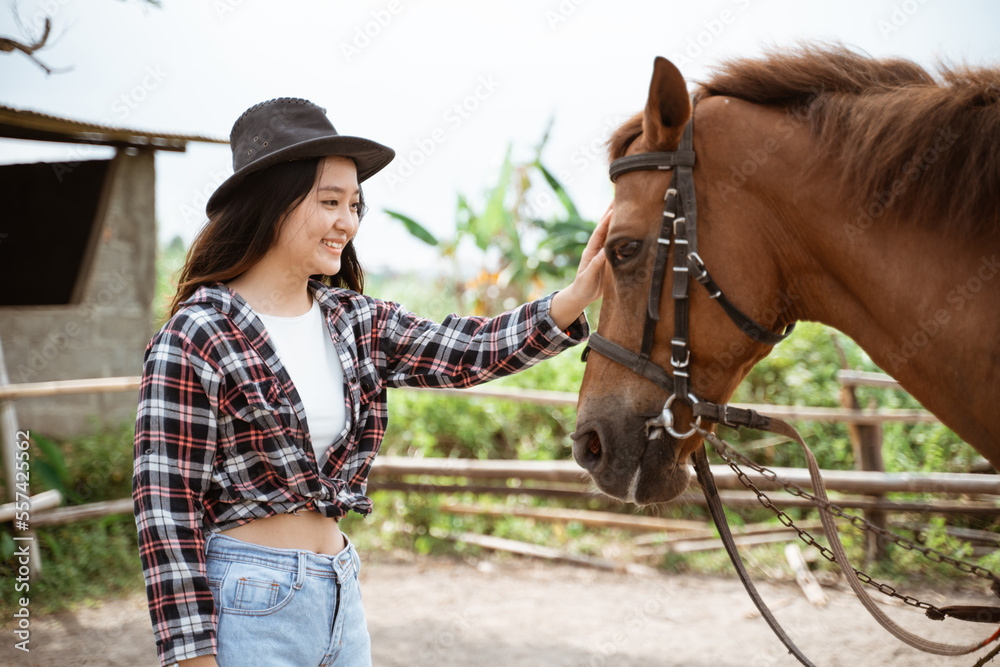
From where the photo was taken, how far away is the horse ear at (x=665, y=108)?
4.86ft

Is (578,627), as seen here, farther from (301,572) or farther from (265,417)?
(265,417)

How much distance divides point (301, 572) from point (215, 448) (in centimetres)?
32

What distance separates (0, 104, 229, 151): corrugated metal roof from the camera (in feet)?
14.5

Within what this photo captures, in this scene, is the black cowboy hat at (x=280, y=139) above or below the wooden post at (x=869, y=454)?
above

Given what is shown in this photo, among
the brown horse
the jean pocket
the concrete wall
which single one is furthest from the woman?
the concrete wall

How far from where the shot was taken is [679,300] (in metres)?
1.59

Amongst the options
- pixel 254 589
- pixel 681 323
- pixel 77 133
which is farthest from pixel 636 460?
pixel 77 133

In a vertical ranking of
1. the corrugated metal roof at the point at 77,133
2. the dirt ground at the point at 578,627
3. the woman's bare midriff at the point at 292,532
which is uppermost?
the corrugated metal roof at the point at 77,133

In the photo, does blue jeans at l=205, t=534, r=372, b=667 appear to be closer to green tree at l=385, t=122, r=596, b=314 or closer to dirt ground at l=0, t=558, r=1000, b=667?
dirt ground at l=0, t=558, r=1000, b=667

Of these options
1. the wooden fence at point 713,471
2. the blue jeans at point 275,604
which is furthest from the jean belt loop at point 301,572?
the wooden fence at point 713,471

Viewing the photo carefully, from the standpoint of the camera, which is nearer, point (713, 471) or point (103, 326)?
point (713, 471)

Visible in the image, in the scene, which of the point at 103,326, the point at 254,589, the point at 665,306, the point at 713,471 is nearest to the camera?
the point at 254,589

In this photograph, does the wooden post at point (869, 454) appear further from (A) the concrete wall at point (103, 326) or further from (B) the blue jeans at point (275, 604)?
(A) the concrete wall at point (103, 326)

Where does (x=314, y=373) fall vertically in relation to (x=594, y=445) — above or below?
above
